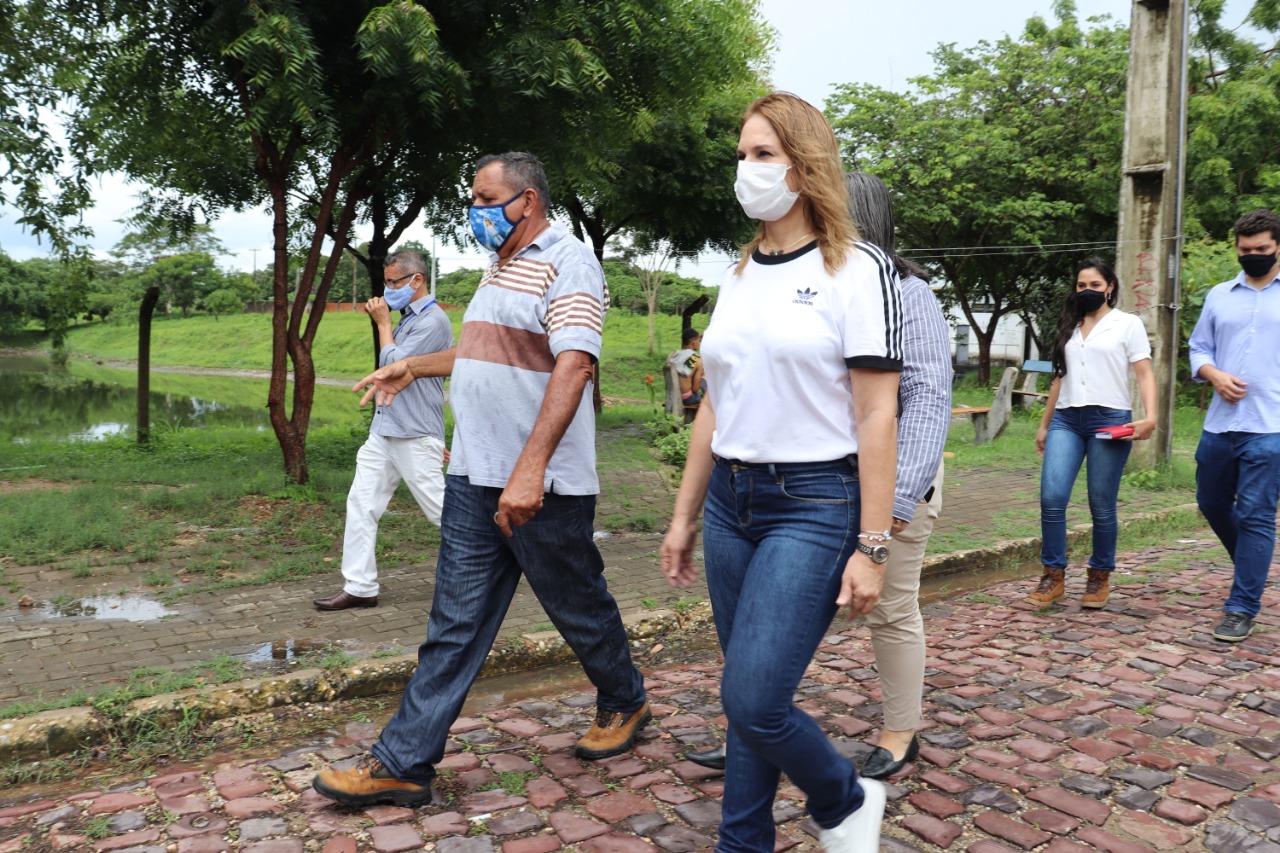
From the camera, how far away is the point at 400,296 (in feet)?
18.1

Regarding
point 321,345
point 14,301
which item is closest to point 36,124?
point 321,345

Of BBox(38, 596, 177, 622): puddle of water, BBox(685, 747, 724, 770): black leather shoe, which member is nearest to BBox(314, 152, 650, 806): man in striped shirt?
BBox(685, 747, 724, 770): black leather shoe

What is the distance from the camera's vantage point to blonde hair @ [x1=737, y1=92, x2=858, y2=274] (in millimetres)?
2523

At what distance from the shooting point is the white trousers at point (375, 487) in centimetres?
545

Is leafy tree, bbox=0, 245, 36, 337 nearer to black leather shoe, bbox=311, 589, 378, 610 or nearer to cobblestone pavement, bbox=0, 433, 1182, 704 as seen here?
cobblestone pavement, bbox=0, 433, 1182, 704

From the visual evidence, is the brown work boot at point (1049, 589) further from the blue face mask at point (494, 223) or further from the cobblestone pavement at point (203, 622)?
the blue face mask at point (494, 223)

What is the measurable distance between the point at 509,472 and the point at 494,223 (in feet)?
2.67

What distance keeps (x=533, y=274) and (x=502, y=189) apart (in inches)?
12.5

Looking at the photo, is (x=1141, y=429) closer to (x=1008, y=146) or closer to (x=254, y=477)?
(x=254, y=477)

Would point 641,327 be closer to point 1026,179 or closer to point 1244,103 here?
point 1026,179

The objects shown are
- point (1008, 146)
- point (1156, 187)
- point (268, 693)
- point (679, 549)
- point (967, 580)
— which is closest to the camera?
point (679, 549)

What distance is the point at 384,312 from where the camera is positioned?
18.2ft

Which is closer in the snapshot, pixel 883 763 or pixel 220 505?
pixel 883 763

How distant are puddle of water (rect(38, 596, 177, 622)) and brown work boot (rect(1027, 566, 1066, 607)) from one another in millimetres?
4532
